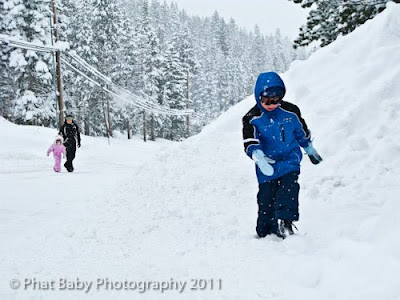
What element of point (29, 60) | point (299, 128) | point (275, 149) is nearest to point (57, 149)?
point (275, 149)

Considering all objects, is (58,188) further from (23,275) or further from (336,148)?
(336,148)

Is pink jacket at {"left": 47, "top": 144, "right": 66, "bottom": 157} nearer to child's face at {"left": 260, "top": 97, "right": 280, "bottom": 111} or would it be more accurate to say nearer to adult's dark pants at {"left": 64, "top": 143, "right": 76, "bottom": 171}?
adult's dark pants at {"left": 64, "top": 143, "right": 76, "bottom": 171}

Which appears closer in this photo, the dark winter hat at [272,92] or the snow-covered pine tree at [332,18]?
the dark winter hat at [272,92]

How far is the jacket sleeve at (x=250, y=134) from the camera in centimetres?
383

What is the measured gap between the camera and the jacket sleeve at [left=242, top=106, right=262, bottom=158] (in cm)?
383

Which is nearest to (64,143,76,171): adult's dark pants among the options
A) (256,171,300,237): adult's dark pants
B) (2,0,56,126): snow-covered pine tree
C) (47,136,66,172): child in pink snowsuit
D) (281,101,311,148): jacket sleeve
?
(47,136,66,172): child in pink snowsuit

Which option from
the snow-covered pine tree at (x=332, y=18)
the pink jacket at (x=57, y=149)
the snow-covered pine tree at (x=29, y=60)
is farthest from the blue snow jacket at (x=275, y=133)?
the snow-covered pine tree at (x=29, y=60)

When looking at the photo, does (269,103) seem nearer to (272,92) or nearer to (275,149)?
(272,92)

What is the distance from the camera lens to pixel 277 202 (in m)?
3.91

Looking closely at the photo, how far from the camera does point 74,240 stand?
14.2 feet

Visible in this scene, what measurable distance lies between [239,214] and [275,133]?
64.5 inches

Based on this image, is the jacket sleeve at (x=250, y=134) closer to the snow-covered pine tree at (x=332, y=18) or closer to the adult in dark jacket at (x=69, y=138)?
the snow-covered pine tree at (x=332, y=18)

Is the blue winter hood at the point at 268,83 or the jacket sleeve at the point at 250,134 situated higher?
the blue winter hood at the point at 268,83

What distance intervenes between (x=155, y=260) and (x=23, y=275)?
1.18 meters
